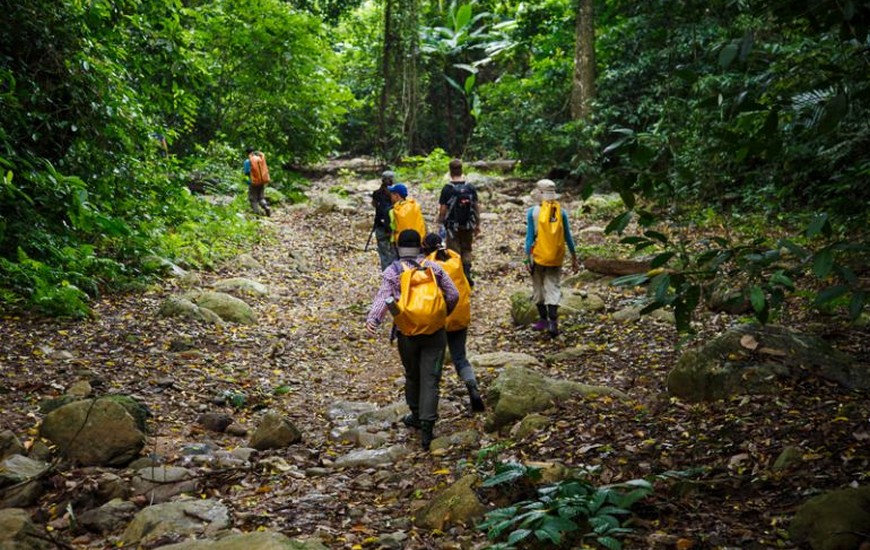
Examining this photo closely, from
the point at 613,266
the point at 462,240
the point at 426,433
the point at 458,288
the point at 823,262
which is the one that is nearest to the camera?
the point at 823,262

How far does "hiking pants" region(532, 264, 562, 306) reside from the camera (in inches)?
324

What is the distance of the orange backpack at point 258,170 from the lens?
1630cm

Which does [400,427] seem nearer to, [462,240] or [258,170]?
[462,240]

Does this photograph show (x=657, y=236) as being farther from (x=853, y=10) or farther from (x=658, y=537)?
(x=658, y=537)

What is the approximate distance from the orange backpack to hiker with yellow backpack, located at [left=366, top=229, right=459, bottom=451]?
11.4m

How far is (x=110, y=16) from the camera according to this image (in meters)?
8.52

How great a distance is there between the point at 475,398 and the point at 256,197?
12227 mm

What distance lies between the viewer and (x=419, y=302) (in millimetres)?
5418

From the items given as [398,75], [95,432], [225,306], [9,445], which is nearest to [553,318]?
[225,306]

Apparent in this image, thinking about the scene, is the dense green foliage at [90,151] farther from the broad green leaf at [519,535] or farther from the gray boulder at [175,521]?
the broad green leaf at [519,535]

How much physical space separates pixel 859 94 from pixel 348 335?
772 centimetres

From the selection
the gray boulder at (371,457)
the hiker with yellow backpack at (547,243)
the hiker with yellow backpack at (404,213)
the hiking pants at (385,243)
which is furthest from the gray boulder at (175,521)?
the hiking pants at (385,243)

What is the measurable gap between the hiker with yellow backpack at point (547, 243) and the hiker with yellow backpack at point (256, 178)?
991 centimetres

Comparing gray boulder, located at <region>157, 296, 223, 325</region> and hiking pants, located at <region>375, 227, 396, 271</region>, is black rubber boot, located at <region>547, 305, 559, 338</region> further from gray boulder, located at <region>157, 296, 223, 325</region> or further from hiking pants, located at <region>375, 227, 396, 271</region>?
gray boulder, located at <region>157, 296, 223, 325</region>
